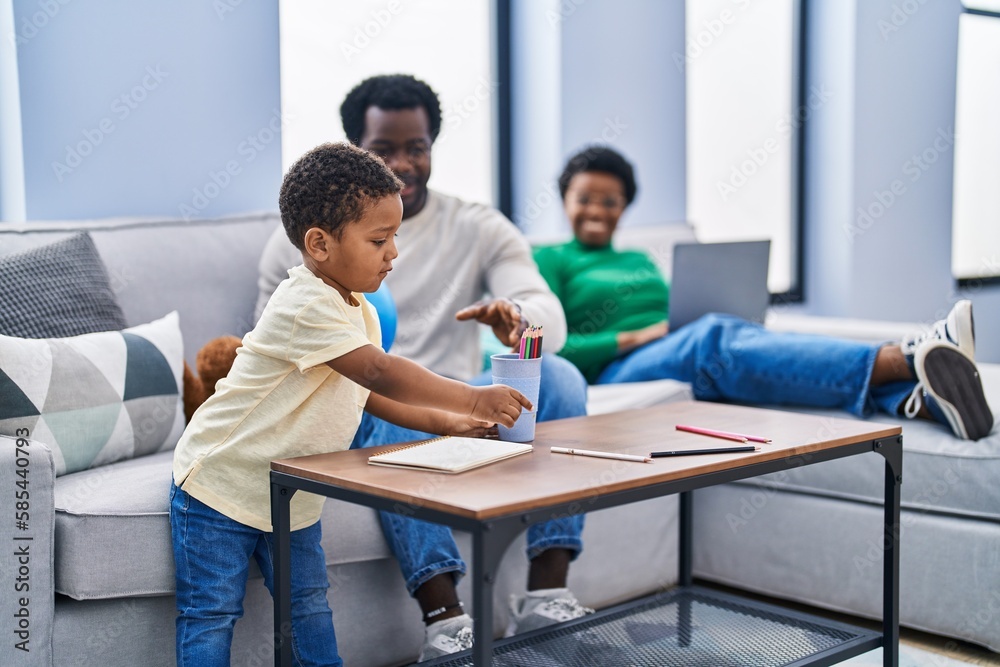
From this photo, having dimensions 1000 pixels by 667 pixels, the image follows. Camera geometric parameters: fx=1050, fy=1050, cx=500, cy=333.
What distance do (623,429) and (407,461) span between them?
1.34 ft

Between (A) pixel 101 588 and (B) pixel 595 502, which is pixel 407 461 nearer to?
(B) pixel 595 502

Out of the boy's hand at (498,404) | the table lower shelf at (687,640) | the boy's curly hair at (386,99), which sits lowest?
the table lower shelf at (687,640)

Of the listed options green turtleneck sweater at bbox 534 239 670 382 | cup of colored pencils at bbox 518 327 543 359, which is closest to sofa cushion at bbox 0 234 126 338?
cup of colored pencils at bbox 518 327 543 359

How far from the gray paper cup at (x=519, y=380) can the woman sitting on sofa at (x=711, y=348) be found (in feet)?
3.05

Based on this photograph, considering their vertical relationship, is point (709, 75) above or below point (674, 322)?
above

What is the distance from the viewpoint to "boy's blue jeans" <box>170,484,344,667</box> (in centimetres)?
141

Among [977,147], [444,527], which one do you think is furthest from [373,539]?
[977,147]

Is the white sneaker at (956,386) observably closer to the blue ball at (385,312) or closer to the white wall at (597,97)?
the blue ball at (385,312)

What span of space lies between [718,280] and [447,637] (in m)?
1.21

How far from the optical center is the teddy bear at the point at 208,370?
1.86 metres

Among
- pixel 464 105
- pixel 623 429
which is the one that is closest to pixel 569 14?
pixel 464 105

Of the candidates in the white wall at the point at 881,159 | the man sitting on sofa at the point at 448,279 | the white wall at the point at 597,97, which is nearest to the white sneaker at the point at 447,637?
the man sitting on sofa at the point at 448,279

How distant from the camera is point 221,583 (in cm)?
143

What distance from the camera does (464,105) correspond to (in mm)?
3348
